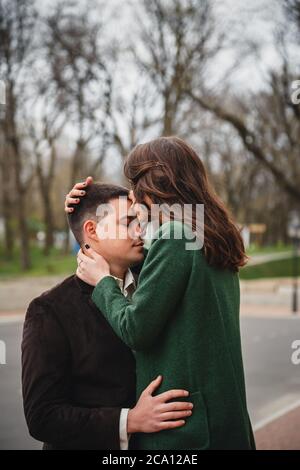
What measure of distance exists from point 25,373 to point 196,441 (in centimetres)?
58

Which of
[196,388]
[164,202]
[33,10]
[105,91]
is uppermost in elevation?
[33,10]

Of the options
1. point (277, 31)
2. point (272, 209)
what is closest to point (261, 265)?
point (277, 31)

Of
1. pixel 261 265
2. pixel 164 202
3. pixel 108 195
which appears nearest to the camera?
pixel 164 202

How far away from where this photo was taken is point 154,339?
2006 millimetres

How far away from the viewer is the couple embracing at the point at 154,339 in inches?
78.7

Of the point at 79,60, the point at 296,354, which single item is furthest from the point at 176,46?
the point at 296,354

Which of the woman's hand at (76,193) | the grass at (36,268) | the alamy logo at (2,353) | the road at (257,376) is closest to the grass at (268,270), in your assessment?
the grass at (36,268)

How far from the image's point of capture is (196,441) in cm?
200

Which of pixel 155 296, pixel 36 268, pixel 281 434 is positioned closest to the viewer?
pixel 155 296

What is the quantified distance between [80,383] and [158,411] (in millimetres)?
283

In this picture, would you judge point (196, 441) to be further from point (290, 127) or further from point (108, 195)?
point (290, 127)

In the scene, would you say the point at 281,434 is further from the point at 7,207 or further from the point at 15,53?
the point at 7,207

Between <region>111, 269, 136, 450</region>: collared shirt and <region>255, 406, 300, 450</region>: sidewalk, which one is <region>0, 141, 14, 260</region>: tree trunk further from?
<region>111, 269, 136, 450</region>: collared shirt

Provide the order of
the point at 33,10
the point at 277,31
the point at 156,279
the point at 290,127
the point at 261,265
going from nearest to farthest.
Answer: the point at 156,279 < the point at 277,31 < the point at 33,10 < the point at 261,265 < the point at 290,127
